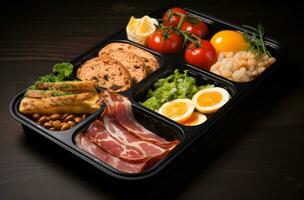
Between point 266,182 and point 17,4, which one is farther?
point 17,4

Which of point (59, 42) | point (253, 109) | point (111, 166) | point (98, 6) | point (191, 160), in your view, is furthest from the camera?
point (98, 6)

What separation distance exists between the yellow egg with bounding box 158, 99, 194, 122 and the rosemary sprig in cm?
58

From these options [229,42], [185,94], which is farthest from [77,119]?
[229,42]

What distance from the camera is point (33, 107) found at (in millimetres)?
3232

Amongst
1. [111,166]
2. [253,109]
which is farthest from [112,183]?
[253,109]

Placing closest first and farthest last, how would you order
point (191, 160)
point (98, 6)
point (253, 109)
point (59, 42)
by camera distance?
point (191, 160)
point (253, 109)
point (59, 42)
point (98, 6)

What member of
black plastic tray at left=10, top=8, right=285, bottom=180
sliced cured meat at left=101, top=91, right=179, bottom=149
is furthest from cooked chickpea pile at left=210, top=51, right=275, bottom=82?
sliced cured meat at left=101, top=91, right=179, bottom=149

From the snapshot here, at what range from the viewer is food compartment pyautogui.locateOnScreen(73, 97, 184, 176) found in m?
2.96

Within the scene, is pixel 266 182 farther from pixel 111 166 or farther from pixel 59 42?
pixel 59 42

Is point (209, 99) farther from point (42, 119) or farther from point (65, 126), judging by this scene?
point (42, 119)

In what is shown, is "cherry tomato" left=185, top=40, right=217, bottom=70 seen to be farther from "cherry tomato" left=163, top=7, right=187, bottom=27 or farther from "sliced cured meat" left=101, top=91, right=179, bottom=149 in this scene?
"sliced cured meat" left=101, top=91, right=179, bottom=149

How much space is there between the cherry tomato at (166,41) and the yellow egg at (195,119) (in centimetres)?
A: 62

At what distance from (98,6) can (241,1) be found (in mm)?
1047

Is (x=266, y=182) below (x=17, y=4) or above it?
below
